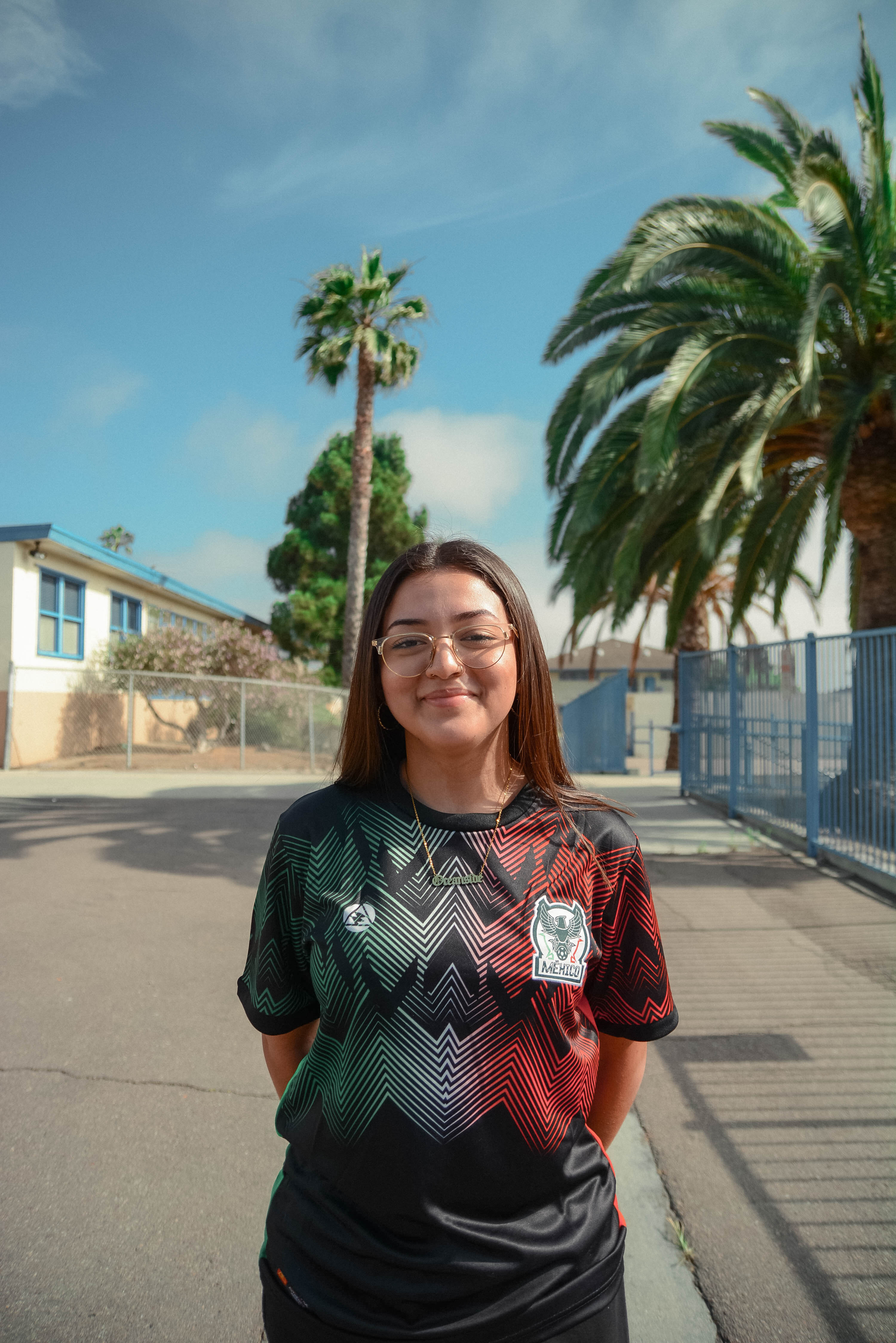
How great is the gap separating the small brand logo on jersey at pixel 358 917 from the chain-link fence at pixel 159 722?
56.0 ft

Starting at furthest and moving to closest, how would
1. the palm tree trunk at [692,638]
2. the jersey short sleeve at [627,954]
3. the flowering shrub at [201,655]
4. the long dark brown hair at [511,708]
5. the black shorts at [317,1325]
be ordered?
the flowering shrub at [201,655] → the palm tree trunk at [692,638] → the long dark brown hair at [511,708] → the jersey short sleeve at [627,954] → the black shorts at [317,1325]

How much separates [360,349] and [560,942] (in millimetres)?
19844

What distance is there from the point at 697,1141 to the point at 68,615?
19.8 m

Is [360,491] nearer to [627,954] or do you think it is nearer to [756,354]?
[756,354]

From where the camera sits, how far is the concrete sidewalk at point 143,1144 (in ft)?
7.74

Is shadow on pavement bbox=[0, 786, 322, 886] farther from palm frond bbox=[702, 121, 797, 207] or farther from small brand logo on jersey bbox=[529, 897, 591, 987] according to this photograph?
palm frond bbox=[702, 121, 797, 207]

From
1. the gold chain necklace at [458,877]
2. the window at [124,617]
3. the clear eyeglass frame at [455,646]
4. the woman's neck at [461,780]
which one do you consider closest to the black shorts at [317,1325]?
the gold chain necklace at [458,877]

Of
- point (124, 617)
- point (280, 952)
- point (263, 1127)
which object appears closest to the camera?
point (280, 952)

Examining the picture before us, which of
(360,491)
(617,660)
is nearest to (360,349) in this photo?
(360,491)

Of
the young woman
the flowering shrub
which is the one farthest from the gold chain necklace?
the flowering shrub

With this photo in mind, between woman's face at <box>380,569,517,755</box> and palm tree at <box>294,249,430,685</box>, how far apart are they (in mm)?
17485

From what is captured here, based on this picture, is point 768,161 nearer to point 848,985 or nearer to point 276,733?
point 848,985

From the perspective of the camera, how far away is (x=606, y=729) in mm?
20250

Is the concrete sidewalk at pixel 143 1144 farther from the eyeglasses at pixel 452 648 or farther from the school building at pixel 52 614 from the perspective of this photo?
the school building at pixel 52 614
